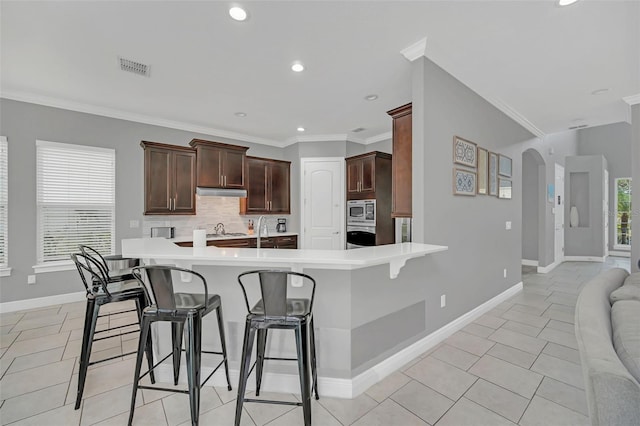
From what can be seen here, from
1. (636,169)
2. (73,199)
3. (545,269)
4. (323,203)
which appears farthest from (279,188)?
(545,269)

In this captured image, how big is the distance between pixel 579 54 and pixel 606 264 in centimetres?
636

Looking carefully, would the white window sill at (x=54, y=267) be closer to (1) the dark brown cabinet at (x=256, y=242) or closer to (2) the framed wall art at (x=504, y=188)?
(1) the dark brown cabinet at (x=256, y=242)

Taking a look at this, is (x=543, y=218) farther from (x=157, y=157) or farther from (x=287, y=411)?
(x=157, y=157)

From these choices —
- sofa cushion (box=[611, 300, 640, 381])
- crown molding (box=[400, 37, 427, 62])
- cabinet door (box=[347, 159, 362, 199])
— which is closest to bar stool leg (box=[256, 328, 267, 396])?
sofa cushion (box=[611, 300, 640, 381])

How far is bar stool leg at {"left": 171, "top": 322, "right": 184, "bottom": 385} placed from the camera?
206 centimetres

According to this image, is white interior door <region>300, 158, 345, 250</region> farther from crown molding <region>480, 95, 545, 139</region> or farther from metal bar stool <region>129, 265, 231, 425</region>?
metal bar stool <region>129, 265, 231, 425</region>

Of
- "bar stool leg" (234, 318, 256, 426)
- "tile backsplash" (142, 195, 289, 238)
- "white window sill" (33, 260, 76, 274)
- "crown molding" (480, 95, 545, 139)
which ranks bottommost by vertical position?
"bar stool leg" (234, 318, 256, 426)

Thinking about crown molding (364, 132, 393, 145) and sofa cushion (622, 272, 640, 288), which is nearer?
sofa cushion (622, 272, 640, 288)

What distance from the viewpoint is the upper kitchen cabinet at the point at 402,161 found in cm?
286

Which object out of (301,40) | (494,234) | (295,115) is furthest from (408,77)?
(494,234)

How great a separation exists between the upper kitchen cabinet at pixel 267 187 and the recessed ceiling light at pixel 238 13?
331 centimetres

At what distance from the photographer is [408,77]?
3.20m

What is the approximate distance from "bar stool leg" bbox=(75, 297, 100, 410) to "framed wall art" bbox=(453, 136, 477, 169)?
336 centimetres

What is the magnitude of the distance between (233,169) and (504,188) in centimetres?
427
